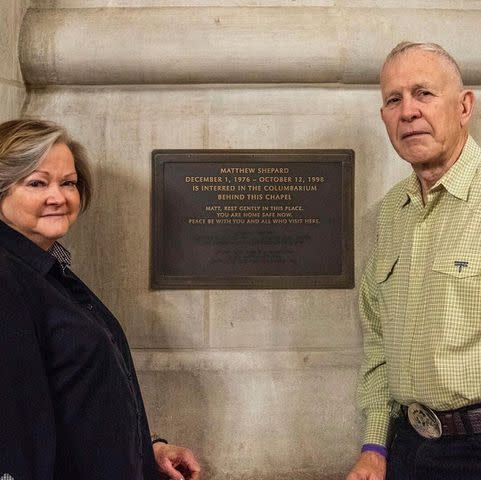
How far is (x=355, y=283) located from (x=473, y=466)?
1.08m

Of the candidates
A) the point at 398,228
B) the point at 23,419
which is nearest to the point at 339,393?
the point at 398,228

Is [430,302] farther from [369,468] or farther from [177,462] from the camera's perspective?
[177,462]

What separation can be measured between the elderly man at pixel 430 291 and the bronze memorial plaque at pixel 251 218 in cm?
59

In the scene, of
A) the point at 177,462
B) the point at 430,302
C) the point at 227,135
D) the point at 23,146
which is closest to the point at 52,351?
the point at 23,146

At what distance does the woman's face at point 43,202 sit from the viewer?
200 cm

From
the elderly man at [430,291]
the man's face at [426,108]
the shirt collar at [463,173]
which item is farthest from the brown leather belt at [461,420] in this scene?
the man's face at [426,108]

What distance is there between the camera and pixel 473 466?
202cm

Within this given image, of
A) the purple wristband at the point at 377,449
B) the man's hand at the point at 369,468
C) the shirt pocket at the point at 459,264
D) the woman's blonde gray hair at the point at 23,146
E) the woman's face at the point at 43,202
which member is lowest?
the man's hand at the point at 369,468

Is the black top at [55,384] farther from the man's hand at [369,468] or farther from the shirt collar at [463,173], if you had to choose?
the shirt collar at [463,173]

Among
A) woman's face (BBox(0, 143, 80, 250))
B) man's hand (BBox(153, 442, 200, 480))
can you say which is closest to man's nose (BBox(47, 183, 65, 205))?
woman's face (BBox(0, 143, 80, 250))

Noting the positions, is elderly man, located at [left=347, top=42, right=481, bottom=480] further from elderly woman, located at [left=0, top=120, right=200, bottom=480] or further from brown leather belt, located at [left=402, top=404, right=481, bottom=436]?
elderly woman, located at [left=0, top=120, right=200, bottom=480]

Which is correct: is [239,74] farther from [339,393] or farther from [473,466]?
[473,466]

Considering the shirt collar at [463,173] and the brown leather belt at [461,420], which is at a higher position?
the shirt collar at [463,173]

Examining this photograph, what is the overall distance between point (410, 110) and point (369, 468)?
1.29 meters
